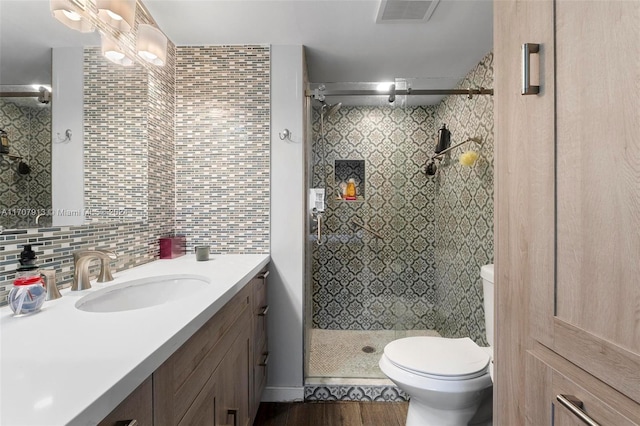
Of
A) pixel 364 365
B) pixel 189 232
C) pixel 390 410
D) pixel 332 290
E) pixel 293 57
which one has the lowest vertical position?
pixel 390 410

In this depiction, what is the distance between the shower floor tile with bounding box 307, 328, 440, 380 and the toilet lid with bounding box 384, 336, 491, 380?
58cm

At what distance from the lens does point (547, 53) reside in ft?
2.27

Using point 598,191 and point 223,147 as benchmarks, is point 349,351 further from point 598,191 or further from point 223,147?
point 598,191

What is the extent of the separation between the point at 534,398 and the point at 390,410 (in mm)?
1290

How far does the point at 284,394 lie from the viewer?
6.09ft

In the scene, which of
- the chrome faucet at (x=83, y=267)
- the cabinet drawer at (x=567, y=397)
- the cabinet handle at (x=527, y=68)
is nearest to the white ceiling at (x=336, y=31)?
the chrome faucet at (x=83, y=267)

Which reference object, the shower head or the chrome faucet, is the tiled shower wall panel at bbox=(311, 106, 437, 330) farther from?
the chrome faucet

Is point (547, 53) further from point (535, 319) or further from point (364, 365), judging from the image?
point (364, 365)

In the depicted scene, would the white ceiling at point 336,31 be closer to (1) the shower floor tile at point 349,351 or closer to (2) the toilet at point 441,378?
(2) the toilet at point 441,378

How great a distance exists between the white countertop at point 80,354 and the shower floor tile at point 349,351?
1.37 metres

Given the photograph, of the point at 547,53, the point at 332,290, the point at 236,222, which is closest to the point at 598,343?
the point at 547,53

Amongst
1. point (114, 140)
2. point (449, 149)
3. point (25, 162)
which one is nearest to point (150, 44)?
point (114, 140)

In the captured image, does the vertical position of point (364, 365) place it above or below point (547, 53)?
below

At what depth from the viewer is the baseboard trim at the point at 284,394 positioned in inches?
73.0
